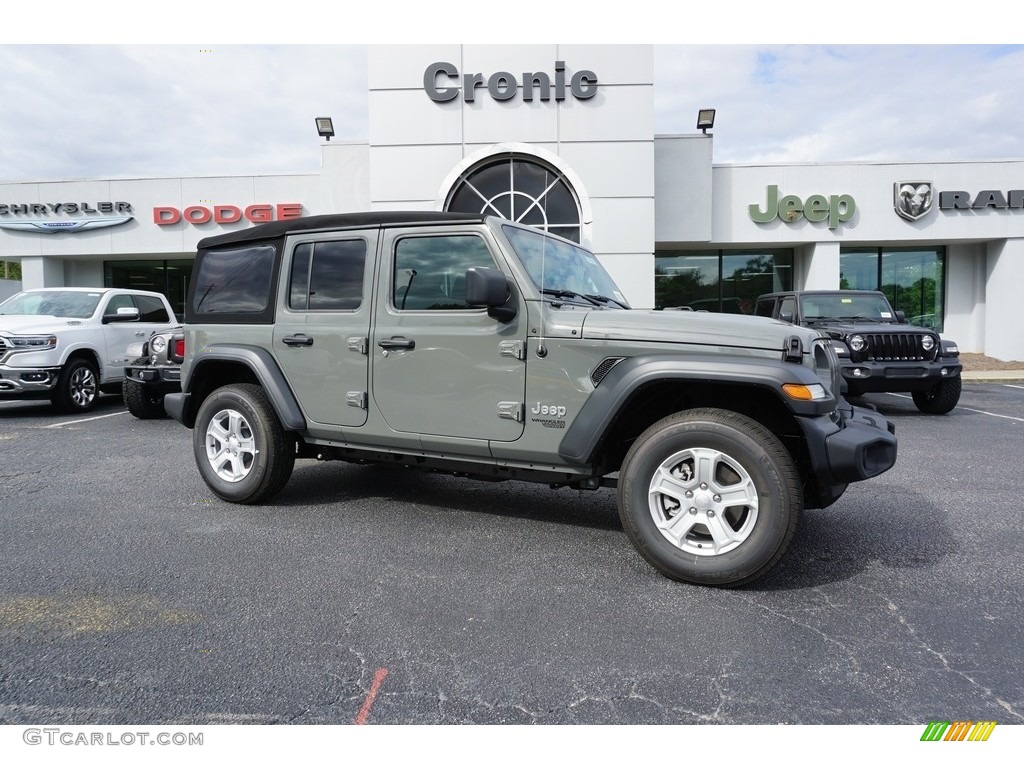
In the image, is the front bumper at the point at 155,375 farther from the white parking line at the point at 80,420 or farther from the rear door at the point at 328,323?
the rear door at the point at 328,323

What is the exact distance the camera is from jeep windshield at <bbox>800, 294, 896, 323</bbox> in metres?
9.85

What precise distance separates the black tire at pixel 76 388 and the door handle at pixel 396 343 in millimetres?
7558

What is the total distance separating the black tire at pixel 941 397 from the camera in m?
9.13

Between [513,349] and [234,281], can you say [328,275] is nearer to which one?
[234,281]

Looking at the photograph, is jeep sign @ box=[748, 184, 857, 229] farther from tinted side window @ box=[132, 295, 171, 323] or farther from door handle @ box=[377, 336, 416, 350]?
door handle @ box=[377, 336, 416, 350]

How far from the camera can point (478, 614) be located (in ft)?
9.87

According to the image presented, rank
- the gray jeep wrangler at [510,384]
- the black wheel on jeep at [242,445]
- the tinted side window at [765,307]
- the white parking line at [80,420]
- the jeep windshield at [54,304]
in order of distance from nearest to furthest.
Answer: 1. the gray jeep wrangler at [510,384]
2. the black wheel on jeep at [242,445]
3. the white parking line at [80,420]
4. the jeep windshield at [54,304]
5. the tinted side window at [765,307]

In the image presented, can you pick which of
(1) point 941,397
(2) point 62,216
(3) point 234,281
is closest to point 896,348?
(1) point 941,397

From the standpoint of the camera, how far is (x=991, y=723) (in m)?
2.18

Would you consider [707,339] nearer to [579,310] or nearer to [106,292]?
[579,310]

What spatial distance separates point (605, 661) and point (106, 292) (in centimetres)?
1070

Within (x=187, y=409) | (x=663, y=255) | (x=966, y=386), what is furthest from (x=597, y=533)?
(x=663, y=255)

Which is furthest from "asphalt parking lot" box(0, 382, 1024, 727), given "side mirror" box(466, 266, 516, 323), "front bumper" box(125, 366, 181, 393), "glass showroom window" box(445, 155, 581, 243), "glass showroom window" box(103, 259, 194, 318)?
"glass showroom window" box(103, 259, 194, 318)
